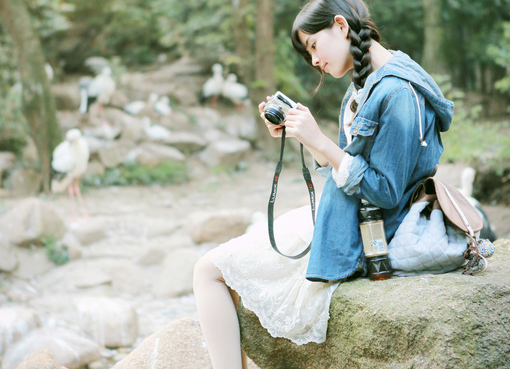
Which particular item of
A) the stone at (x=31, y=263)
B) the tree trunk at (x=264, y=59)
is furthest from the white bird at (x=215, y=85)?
the stone at (x=31, y=263)

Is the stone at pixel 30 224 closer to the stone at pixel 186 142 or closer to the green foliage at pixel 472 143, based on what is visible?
the stone at pixel 186 142

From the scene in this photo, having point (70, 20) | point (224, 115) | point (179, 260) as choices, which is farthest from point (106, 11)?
point (179, 260)

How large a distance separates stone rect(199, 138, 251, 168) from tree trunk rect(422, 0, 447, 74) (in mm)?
5053

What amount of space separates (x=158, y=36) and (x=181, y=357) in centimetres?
1095

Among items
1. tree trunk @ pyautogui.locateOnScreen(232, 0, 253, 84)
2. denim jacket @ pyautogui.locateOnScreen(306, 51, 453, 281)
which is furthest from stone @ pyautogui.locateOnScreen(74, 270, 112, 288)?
tree trunk @ pyautogui.locateOnScreen(232, 0, 253, 84)

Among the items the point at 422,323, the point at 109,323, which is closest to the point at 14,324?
the point at 109,323

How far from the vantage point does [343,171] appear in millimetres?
1638

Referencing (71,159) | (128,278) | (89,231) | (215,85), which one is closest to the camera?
(128,278)

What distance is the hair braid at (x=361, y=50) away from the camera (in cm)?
175

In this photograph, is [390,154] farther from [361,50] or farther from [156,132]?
[156,132]

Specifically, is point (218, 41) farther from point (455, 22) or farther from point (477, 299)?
point (477, 299)

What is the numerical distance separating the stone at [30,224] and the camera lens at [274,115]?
4115 mm

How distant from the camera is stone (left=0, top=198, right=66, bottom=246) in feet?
16.5

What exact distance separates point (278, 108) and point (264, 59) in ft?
25.5
